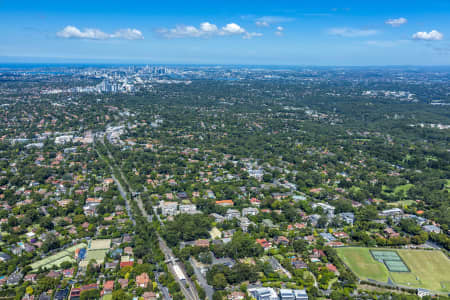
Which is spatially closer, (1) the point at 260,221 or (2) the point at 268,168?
(1) the point at 260,221

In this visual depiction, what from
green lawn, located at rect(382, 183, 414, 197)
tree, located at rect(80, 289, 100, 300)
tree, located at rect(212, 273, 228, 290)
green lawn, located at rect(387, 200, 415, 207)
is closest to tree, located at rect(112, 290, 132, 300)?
tree, located at rect(80, 289, 100, 300)

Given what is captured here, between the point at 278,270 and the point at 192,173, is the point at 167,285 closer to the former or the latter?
the point at 278,270

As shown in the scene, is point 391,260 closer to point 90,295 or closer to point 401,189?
point 401,189

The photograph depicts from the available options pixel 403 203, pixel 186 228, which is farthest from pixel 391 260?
pixel 186 228

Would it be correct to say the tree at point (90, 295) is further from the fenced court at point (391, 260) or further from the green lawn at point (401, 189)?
the green lawn at point (401, 189)

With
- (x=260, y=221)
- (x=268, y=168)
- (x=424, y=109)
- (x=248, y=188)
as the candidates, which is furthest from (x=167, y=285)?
(x=424, y=109)

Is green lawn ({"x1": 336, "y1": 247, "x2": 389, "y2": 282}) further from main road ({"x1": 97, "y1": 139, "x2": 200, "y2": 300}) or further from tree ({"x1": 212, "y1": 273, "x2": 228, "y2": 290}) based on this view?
main road ({"x1": 97, "y1": 139, "x2": 200, "y2": 300})

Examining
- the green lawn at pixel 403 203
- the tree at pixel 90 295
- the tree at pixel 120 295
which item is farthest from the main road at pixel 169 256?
the green lawn at pixel 403 203

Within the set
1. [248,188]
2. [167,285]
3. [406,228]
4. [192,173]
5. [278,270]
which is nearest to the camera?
[167,285]
